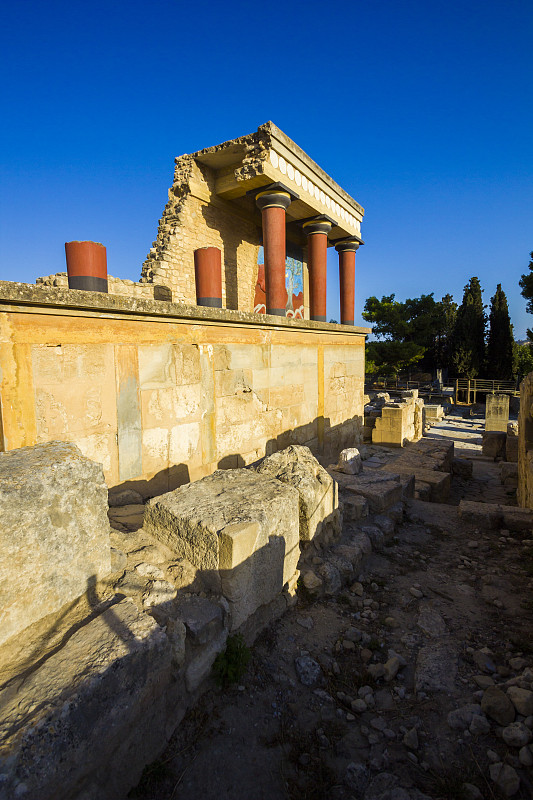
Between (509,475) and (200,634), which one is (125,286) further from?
(509,475)

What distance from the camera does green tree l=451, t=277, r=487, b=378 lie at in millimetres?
30859

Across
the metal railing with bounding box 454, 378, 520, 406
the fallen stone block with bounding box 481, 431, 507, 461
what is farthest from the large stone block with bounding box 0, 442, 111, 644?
the metal railing with bounding box 454, 378, 520, 406

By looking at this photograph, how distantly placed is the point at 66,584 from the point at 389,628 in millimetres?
2241

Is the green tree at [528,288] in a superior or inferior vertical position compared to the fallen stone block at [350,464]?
superior

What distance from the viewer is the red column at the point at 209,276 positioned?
5574 millimetres

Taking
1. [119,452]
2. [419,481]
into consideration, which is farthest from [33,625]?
[419,481]

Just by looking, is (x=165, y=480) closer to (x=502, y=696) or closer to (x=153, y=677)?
(x=153, y=677)

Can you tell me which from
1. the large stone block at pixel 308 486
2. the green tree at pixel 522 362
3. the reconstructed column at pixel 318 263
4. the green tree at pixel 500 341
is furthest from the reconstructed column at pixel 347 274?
the green tree at pixel 522 362

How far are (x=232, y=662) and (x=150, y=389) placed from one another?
8.47 feet

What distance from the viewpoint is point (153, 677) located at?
1.72 metres

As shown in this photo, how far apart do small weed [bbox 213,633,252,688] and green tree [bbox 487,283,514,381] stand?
33.0 m

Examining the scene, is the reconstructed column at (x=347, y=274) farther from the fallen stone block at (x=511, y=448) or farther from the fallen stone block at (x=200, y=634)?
the fallen stone block at (x=200, y=634)

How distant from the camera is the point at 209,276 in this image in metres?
5.59

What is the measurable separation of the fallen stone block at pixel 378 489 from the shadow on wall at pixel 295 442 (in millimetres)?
1338
